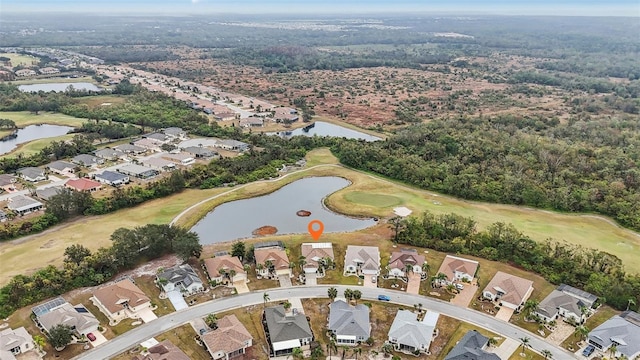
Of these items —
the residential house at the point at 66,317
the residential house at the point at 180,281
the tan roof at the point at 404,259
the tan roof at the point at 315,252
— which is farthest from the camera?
the tan roof at the point at 315,252

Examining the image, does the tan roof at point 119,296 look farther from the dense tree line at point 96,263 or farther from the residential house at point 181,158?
the residential house at point 181,158

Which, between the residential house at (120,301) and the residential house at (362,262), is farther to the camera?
the residential house at (362,262)

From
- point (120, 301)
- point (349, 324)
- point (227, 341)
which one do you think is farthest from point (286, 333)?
point (120, 301)

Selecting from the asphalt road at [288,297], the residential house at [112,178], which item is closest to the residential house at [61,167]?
the residential house at [112,178]

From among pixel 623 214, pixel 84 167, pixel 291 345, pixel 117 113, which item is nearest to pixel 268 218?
pixel 291 345

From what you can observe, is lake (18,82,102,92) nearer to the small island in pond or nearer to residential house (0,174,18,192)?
residential house (0,174,18,192)

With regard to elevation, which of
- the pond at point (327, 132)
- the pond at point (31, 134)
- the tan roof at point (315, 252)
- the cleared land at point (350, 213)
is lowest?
the pond at point (327, 132)
